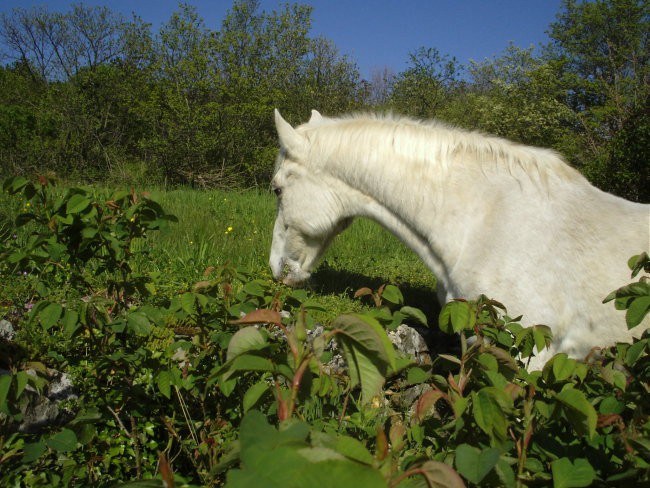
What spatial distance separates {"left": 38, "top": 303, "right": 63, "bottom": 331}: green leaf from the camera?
1355 millimetres

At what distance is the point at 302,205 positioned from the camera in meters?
3.45

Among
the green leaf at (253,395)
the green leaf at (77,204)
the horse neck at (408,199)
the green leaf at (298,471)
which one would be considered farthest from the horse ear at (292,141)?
the green leaf at (298,471)

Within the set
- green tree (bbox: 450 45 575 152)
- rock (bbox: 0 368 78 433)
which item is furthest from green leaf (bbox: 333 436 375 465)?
green tree (bbox: 450 45 575 152)

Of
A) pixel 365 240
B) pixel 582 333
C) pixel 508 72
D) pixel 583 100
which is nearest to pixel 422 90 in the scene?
pixel 365 240

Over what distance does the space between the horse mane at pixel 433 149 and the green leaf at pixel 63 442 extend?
2363 millimetres

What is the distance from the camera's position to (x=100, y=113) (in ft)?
47.9

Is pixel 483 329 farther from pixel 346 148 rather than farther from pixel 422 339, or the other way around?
pixel 422 339

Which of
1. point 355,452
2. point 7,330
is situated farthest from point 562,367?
point 7,330

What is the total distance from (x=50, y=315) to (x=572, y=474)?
135 cm

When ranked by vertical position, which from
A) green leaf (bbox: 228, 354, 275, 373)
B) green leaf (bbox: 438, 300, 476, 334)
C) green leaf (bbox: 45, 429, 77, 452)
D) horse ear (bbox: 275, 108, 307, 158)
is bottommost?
green leaf (bbox: 45, 429, 77, 452)

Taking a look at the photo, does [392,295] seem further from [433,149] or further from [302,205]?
[302,205]

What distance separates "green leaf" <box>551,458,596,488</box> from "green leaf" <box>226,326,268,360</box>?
58cm

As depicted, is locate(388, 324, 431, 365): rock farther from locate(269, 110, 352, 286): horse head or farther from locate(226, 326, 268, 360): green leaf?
locate(226, 326, 268, 360): green leaf

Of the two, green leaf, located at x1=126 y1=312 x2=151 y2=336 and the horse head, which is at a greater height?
the horse head
